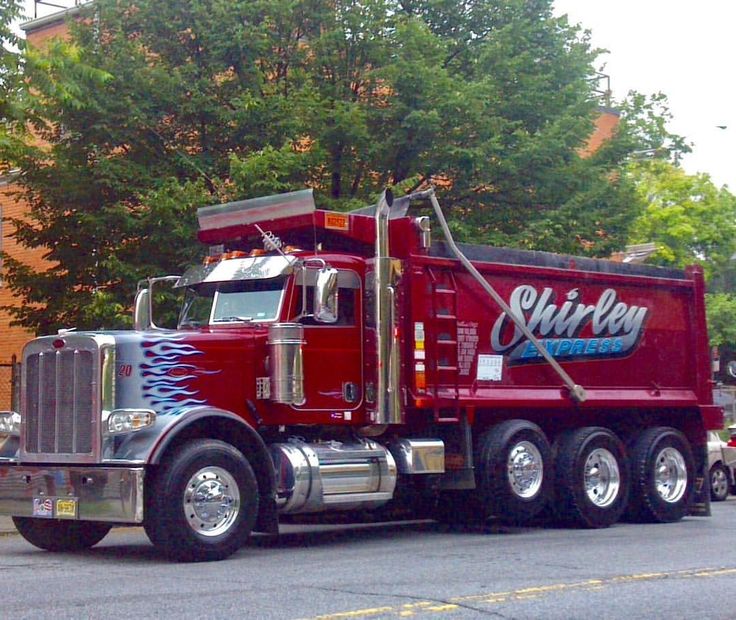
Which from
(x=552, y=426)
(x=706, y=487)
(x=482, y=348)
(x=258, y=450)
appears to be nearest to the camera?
(x=258, y=450)

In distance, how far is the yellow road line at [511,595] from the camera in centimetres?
800

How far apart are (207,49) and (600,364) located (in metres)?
7.82

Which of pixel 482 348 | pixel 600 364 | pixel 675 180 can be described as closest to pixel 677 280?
pixel 600 364

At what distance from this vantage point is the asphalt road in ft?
26.9

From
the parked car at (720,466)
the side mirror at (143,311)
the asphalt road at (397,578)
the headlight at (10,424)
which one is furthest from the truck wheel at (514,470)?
the parked car at (720,466)

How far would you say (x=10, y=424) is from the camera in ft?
39.8

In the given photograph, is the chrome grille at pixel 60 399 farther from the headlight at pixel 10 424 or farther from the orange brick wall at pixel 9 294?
the orange brick wall at pixel 9 294

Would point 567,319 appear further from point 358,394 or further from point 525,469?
point 358,394

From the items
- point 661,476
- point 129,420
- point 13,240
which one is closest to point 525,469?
point 661,476

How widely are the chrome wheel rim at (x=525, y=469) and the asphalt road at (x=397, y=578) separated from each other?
0.52 m

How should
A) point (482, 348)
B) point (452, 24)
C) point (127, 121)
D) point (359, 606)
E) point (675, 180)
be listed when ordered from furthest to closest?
point (675, 180) < point (452, 24) < point (127, 121) < point (482, 348) < point (359, 606)

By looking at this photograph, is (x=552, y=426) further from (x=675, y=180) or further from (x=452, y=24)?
(x=675, y=180)

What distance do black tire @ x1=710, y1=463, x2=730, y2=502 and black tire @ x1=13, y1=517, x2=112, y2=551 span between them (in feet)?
38.1

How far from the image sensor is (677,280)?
16.6 meters
